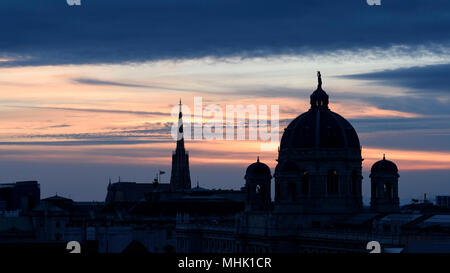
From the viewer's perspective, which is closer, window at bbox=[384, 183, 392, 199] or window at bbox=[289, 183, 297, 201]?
window at bbox=[289, 183, 297, 201]

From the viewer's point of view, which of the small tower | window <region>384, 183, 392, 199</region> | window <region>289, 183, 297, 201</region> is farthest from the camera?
window <region>384, 183, 392, 199</region>

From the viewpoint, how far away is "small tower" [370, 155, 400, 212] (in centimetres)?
19600

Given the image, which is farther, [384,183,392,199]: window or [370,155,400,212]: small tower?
[384,183,392,199]: window

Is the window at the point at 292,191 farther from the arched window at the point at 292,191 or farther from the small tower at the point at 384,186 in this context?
the small tower at the point at 384,186

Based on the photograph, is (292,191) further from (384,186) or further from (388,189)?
(388,189)

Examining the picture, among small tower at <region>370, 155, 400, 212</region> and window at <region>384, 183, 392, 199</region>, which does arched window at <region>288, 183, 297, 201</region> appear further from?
window at <region>384, 183, 392, 199</region>

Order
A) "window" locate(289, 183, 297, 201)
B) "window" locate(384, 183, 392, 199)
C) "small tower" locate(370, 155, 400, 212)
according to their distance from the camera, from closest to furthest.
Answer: "window" locate(289, 183, 297, 201) < "small tower" locate(370, 155, 400, 212) < "window" locate(384, 183, 392, 199)

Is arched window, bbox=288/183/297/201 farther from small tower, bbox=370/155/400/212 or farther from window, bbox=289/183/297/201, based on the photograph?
small tower, bbox=370/155/400/212

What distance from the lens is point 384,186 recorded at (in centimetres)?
19788

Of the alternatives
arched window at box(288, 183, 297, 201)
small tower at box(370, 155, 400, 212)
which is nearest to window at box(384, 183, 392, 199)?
small tower at box(370, 155, 400, 212)
